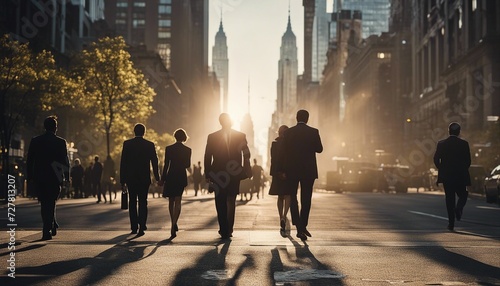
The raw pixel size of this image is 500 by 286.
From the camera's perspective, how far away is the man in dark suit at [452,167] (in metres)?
13.7

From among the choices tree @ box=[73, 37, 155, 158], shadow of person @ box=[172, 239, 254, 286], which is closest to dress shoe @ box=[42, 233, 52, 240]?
shadow of person @ box=[172, 239, 254, 286]

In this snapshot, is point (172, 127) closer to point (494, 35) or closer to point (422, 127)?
point (422, 127)

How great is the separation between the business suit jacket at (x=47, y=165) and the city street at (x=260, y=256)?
830 mm

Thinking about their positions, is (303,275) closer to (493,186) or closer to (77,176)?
(493,186)

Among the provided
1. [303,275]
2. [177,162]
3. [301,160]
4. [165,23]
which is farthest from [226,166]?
[165,23]

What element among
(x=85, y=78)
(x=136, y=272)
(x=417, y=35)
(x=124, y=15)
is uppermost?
(x=124, y=15)

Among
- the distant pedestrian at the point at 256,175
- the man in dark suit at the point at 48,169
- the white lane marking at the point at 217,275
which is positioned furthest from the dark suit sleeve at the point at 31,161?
the distant pedestrian at the point at 256,175

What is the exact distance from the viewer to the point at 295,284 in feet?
23.1

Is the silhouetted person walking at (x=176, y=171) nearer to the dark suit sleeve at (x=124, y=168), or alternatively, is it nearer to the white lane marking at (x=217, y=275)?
the dark suit sleeve at (x=124, y=168)

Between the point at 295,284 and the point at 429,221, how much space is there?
32.8ft

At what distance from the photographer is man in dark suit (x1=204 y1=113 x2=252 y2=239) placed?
40.2 ft

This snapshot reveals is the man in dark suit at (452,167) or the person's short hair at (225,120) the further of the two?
the man in dark suit at (452,167)

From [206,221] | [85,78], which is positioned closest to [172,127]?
[85,78]

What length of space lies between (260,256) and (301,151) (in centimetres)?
325
